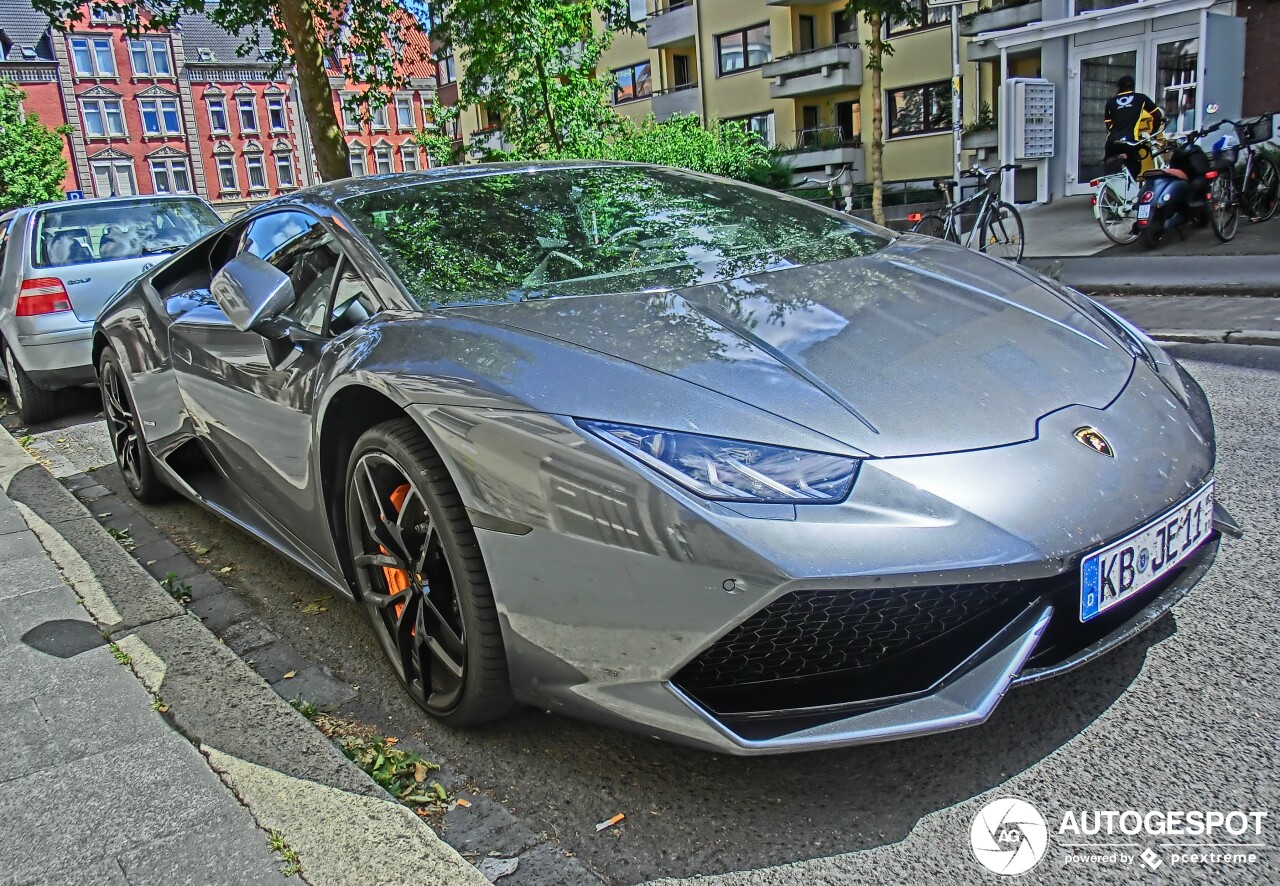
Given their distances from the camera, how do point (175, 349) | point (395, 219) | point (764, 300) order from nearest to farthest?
point (764, 300), point (395, 219), point (175, 349)

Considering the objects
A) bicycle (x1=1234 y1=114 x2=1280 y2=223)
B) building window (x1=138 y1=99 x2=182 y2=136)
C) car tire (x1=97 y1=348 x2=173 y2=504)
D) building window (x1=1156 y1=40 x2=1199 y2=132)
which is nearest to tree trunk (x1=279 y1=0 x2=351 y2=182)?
car tire (x1=97 y1=348 x2=173 y2=504)

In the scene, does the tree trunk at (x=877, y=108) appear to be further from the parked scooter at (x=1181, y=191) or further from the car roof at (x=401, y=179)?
the car roof at (x=401, y=179)

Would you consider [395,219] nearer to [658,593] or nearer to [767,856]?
[658,593]

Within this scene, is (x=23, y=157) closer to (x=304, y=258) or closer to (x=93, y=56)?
(x=93, y=56)

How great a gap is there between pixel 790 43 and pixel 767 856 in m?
31.6

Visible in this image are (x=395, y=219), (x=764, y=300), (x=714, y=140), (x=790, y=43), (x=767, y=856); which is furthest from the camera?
(x=790, y=43)

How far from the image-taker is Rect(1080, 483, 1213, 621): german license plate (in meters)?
1.82

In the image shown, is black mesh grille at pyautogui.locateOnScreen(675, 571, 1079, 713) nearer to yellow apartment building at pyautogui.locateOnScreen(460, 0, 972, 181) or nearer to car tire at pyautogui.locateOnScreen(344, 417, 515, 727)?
car tire at pyautogui.locateOnScreen(344, 417, 515, 727)

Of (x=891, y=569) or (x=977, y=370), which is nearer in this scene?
(x=891, y=569)

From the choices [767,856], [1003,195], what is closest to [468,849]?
[767,856]

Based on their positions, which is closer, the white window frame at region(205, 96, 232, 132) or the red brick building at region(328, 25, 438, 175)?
the white window frame at region(205, 96, 232, 132)

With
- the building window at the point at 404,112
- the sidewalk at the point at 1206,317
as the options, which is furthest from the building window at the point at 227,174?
the sidewalk at the point at 1206,317

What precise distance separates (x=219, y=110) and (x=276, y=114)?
322 centimetres

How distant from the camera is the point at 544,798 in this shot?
6.86 ft
